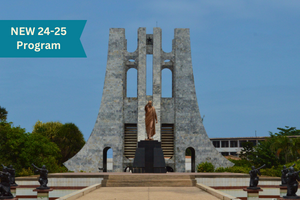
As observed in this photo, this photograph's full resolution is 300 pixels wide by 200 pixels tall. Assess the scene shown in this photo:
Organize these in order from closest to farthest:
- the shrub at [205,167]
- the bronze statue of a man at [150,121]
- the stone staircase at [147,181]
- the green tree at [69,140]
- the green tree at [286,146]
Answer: the stone staircase at [147,181] < the bronze statue of a man at [150,121] < the shrub at [205,167] < the green tree at [286,146] < the green tree at [69,140]

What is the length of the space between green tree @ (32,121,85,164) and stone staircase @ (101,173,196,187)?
130ft

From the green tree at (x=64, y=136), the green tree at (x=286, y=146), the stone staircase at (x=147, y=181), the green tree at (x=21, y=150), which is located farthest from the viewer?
the green tree at (x=64, y=136)

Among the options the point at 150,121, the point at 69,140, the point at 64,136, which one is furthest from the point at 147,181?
the point at 64,136

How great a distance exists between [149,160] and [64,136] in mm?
37342

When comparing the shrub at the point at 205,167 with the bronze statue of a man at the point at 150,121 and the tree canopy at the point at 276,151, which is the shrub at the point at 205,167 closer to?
the tree canopy at the point at 276,151

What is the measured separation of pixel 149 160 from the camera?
2467cm

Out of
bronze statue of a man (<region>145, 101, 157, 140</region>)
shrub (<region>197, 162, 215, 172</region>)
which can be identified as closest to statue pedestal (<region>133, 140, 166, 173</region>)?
bronze statue of a man (<region>145, 101, 157, 140</region>)

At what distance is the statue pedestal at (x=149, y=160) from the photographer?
24.5m

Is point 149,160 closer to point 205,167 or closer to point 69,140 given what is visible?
point 205,167

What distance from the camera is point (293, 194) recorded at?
13477 millimetres

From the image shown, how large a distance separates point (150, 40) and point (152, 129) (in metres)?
19.3

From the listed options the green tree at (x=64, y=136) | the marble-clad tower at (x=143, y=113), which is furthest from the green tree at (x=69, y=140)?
the marble-clad tower at (x=143, y=113)

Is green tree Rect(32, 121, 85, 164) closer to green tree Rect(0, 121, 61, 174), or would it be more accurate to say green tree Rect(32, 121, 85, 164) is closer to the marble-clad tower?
the marble-clad tower

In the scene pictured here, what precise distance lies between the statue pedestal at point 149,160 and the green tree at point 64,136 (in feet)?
118
